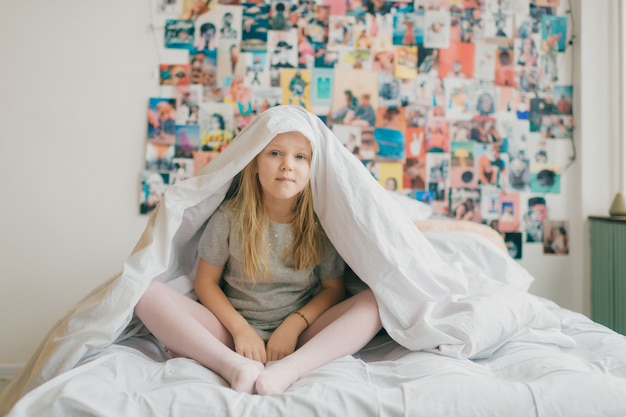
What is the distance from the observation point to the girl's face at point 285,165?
120 centimetres

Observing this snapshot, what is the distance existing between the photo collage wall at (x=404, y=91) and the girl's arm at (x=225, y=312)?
2.67ft

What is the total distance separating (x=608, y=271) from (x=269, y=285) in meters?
1.35

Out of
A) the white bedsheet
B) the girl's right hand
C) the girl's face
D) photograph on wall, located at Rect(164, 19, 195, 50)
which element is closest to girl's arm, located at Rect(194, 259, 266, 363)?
the girl's right hand

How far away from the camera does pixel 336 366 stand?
3.20 feet

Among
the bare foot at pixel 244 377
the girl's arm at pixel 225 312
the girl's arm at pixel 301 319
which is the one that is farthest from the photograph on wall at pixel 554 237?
the bare foot at pixel 244 377

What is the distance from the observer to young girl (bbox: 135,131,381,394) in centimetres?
106

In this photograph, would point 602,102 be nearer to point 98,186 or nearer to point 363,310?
point 363,310

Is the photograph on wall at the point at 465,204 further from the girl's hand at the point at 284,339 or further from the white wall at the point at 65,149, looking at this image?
the white wall at the point at 65,149

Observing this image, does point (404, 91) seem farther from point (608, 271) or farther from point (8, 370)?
point (8, 370)

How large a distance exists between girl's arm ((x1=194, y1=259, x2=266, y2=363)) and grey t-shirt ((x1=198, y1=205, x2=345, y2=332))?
1.1 inches

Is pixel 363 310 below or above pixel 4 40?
below

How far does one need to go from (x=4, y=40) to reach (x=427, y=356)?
6.31ft

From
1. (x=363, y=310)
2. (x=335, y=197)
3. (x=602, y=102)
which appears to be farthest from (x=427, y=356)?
(x=602, y=102)

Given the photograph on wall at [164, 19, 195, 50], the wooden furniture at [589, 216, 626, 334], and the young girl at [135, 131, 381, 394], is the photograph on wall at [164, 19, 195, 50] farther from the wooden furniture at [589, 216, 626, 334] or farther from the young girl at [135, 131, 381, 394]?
Result: the wooden furniture at [589, 216, 626, 334]
